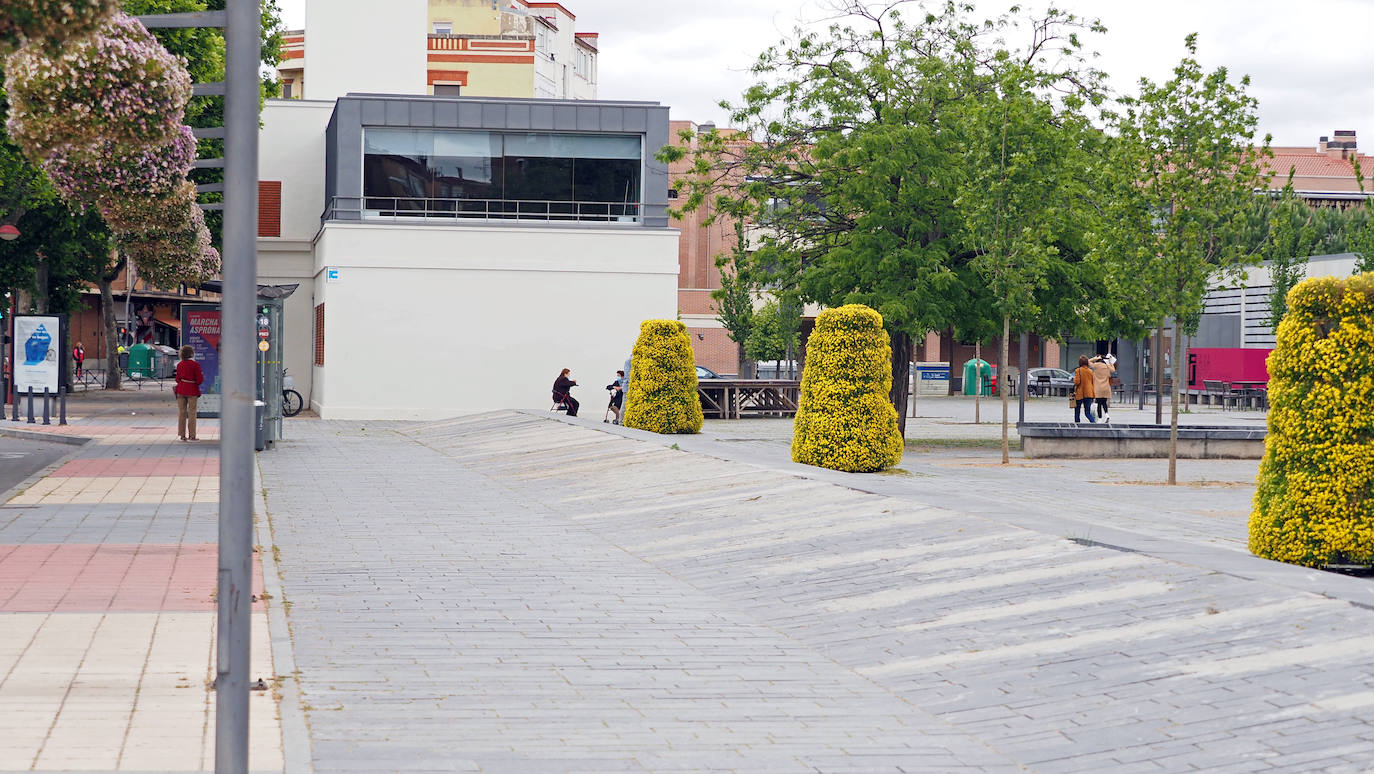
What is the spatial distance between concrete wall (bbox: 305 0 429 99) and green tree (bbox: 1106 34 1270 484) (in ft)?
88.9

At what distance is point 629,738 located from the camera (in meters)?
6.04

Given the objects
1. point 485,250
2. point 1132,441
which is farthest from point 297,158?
point 1132,441

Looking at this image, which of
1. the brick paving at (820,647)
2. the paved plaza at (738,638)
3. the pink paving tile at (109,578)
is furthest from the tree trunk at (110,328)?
the pink paving tile at (109,578)

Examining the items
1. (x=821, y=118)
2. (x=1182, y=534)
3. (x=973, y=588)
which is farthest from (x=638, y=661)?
(x=821, y=118)

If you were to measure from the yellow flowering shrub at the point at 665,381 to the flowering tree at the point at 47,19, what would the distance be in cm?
1927

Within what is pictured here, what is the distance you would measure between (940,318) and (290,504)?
39.6 feet

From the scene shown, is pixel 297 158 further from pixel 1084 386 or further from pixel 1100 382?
pixel 1100 382

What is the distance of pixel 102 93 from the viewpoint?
8680 mm

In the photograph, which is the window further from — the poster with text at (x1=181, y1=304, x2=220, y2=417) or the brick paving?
the brick paving

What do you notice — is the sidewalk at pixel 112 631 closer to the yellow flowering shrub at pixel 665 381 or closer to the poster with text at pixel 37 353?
the yellow flowering shrub at pixel 665 381

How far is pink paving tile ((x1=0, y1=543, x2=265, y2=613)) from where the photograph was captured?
8742 mm

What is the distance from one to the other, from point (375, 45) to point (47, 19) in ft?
123

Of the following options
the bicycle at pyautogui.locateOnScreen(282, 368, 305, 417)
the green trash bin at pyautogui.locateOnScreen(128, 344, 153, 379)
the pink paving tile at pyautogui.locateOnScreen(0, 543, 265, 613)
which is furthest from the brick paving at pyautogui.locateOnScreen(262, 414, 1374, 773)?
the green trash bin at pyautogui.locateOnScreen(128, 344, 153, 379)

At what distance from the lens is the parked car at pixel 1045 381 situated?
194 ft
